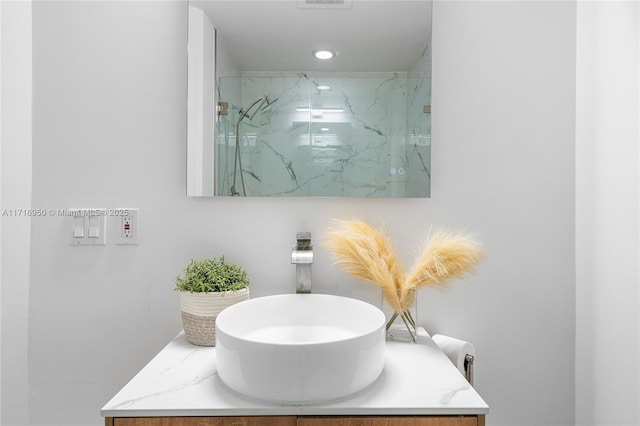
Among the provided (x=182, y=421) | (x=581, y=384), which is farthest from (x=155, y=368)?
(x=581, y=384)

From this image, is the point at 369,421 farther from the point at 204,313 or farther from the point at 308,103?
the point at 308,103

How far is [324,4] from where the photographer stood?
51.9 inches

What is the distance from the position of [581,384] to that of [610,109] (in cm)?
86

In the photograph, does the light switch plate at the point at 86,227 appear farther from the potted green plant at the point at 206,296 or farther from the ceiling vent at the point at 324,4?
the ceiling vent at the point at 324,4

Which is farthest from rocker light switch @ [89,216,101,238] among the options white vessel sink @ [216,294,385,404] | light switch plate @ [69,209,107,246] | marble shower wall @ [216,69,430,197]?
white vessel sink @ [216,294,385,404]

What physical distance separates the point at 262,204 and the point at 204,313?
388 mm

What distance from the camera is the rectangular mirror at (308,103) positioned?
130 cm

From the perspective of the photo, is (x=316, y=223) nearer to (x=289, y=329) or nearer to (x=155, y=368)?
(x=289, y=329)

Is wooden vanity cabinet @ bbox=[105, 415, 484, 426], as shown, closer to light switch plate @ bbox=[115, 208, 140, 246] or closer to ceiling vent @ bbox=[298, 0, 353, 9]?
light switch plate @ bbox=[115, 208, 140, 246]

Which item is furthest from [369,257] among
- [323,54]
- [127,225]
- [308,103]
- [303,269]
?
[127,225]

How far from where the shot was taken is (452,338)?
4.19 ft

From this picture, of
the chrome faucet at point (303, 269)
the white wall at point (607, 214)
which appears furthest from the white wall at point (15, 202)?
the white wall at point (607, 214)

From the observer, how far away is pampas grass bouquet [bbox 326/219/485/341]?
1.13m

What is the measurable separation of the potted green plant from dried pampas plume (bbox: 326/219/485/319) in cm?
31
